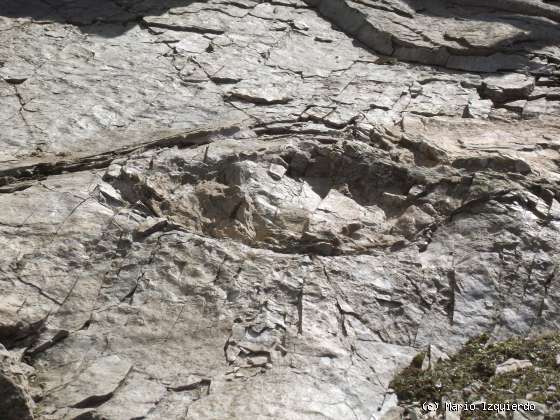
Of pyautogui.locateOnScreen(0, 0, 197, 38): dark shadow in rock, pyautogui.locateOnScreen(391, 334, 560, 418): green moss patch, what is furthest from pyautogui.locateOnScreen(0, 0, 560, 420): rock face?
pyautogui.locateOnScreen(391, 334, 560, 418): green moss patch

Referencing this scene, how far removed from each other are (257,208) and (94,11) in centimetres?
673

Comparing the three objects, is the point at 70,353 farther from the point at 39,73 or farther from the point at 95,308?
the point at 39,73

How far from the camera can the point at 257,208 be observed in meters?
10.0

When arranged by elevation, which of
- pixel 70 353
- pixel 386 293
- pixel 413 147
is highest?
pixel 413 147

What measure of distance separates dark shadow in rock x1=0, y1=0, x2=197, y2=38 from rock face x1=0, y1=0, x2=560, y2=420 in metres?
0.07

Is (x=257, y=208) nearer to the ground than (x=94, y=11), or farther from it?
nearer to the ground

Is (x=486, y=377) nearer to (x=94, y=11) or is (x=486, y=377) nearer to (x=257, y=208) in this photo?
(x=257, y=208)

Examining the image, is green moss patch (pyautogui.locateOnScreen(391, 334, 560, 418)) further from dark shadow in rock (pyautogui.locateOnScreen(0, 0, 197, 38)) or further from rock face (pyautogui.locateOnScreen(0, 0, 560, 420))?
dark shadow in rock (pyautogui.locateOnScreen(0, 0, 197, 38))

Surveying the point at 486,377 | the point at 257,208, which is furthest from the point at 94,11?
the point at 486,377

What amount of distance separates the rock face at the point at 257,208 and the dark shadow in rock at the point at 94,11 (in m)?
0.07

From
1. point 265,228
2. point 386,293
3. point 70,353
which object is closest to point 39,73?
point 265,228

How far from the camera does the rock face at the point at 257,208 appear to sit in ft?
26.1

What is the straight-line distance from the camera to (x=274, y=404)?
294 inches

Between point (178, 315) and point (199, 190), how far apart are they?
2.24m
